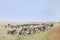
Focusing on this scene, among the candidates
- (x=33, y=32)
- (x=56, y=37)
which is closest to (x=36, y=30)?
(x=33, y=32)

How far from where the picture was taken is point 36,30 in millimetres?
27484

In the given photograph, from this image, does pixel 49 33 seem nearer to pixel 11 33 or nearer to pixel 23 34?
pixel 23 34

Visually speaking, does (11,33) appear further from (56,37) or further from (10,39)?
(56,37)

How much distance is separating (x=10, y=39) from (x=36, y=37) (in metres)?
3.32

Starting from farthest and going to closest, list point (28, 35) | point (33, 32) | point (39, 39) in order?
point (33, 32)
point (28, 35)
point (39, 39)

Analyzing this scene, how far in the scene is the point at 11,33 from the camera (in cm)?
2706

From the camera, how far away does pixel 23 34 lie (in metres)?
25.2

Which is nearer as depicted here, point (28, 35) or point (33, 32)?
point (28, 35)

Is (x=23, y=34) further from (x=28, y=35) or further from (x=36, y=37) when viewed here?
(x=36, y=37)

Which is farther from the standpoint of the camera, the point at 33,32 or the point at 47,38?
the point at 33,32

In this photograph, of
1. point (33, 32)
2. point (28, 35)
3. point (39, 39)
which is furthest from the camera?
point (33, 32)

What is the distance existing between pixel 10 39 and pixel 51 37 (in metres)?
5.28

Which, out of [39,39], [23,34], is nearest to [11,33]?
[23,34]

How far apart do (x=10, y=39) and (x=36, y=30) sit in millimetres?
5998
